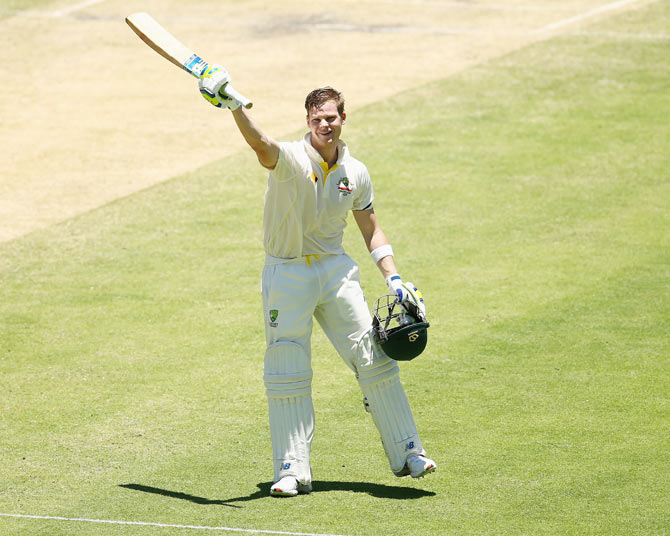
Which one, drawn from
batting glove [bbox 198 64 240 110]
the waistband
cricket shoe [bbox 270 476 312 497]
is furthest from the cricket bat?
cricket shoe [bbox 270 476 312 497]

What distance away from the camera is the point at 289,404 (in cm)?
745

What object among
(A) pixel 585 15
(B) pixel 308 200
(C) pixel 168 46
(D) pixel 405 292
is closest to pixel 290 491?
(D) pixel 405 292

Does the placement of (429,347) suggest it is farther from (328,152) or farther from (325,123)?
(325,123)

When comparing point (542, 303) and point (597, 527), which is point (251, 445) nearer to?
point (597, 527)

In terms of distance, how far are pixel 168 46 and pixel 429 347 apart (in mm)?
3936

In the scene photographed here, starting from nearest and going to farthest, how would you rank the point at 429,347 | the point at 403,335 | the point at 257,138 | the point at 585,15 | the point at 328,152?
the point at 257,138 → the point at 403,335 → the point at 328,152 → the point at 429,347 → the point at 585,15

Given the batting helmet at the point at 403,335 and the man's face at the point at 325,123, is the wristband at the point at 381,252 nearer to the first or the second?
the batting helmet at the point at 403,335

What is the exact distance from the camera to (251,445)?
830 cm

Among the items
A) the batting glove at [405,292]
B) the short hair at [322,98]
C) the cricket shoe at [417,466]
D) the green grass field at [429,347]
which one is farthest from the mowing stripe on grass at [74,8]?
the cricket shoe at [417,466]

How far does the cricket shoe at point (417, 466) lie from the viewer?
7.44 metres

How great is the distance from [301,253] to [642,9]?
1526cm

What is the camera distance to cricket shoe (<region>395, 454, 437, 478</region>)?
7441 millimetres

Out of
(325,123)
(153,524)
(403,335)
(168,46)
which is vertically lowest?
(153,524)

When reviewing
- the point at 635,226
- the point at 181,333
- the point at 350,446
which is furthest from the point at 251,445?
the point at 635,226
